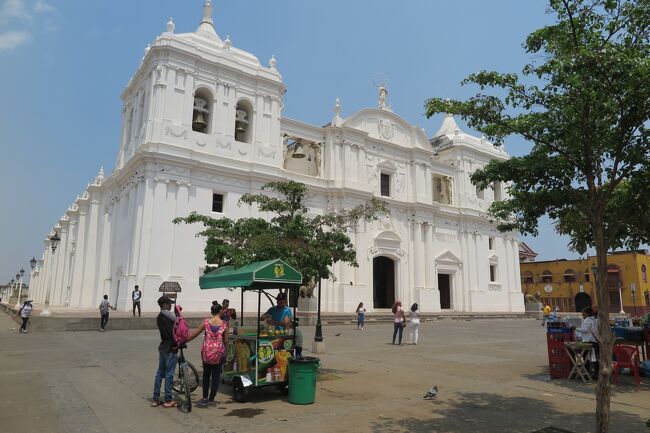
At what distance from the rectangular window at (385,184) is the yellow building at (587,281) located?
2136 centimetres

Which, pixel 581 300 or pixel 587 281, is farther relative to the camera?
pixel 581 300

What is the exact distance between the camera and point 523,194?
23.9ft

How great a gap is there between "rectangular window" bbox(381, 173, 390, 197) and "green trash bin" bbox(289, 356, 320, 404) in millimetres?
28999

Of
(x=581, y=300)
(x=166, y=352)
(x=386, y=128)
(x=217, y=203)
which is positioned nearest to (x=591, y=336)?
(x=166, y=352)

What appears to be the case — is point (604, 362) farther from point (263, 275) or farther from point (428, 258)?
point (428, 258)

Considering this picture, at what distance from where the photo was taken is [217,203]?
27625 millimetres

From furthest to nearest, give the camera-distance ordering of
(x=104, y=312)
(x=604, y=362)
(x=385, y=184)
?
(x=385, y=184)
(x=104, y=312)
(x=604, y=362)

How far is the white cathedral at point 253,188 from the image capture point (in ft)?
83.2

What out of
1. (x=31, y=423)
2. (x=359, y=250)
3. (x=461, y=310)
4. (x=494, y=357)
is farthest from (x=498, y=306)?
(x=31, y=423)

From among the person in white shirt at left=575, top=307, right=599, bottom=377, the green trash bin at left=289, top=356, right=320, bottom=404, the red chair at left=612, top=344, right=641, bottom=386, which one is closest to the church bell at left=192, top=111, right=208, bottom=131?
the green trash bin at left=289, top=356, right=320, bottom=404

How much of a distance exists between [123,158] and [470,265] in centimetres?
2868

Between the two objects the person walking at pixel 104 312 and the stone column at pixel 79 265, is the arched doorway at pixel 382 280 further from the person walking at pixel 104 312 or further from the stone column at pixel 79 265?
the stone column at pixel 79 265

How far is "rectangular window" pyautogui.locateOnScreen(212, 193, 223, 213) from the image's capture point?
2744 cm

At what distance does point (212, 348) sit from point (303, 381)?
1567 mm
